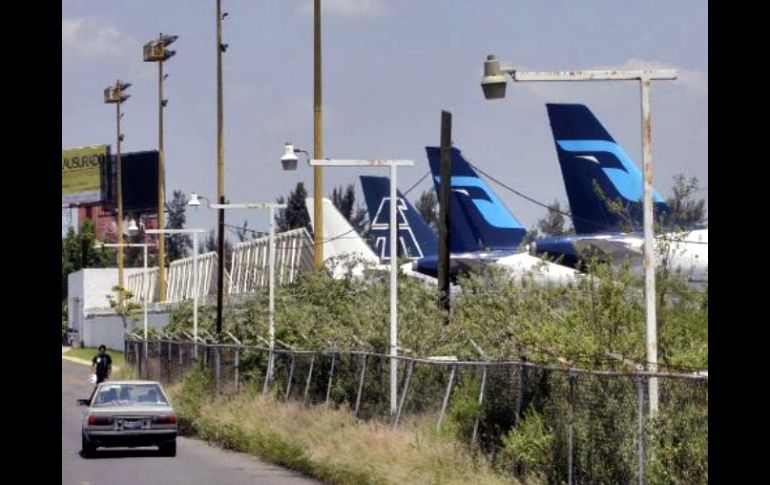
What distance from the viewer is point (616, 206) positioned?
20656 mm

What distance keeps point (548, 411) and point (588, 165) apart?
94.4ft

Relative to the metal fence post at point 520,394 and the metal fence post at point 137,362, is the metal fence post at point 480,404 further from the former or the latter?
the metal fence post at point 137,362

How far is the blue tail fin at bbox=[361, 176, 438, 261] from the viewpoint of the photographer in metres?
65.8

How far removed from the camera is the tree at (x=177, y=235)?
141000 millimetres

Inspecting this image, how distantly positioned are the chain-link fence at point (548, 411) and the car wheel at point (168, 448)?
284 centimetres

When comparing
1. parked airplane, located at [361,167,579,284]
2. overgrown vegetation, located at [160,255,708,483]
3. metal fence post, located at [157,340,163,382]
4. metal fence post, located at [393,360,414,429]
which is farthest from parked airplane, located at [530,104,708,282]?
metal fence post, located at [393,360,414,429]

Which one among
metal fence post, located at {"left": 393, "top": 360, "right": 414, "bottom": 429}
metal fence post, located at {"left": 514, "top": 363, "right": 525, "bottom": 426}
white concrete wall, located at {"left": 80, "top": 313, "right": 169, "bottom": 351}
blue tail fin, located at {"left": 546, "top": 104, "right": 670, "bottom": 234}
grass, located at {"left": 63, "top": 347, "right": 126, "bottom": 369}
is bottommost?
grass, located at {"left": 63, "top": 347, "right": 126, "bottom": 369}

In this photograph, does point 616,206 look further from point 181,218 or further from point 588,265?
point 181,218

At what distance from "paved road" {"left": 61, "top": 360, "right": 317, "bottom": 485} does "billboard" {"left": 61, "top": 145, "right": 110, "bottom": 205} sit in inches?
3859

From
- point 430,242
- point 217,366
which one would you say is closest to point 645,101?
point 217,366

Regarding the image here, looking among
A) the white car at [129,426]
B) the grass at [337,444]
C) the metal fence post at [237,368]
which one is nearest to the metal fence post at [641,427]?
the grass at [337,444]

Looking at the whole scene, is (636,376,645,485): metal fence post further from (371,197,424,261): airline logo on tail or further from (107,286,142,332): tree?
(107,286,142,332): tree
